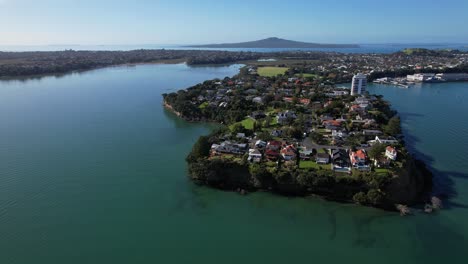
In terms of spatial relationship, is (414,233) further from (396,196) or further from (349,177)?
(349,177)

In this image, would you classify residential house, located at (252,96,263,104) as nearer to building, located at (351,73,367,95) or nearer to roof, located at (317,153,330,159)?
building, located at (351,73,367,95)

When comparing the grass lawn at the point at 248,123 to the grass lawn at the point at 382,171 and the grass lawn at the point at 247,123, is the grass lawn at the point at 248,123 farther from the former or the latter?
the grass lawn at the point at 382,171

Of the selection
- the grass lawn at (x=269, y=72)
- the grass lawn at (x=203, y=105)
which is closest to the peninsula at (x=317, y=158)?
the grass lawn at (x=203, y=105)

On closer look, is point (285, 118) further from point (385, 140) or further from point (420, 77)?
point (420, 77)

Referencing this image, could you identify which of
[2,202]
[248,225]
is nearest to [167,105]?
[2,202]

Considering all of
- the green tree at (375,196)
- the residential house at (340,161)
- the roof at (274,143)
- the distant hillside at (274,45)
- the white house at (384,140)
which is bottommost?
the green tree at (375,196)

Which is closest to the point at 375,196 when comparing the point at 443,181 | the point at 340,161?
the point at 340,161
